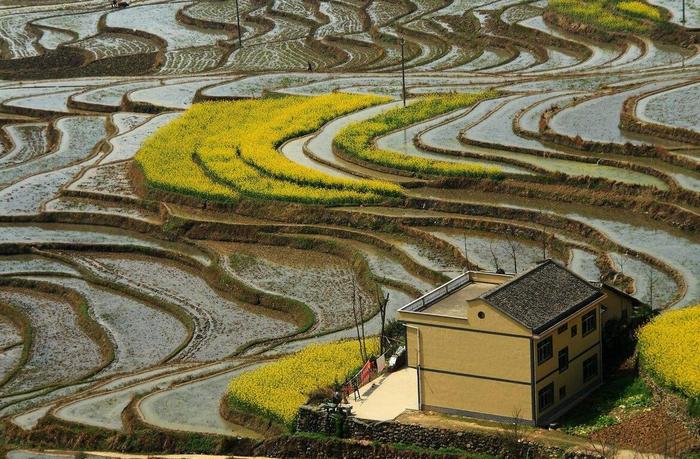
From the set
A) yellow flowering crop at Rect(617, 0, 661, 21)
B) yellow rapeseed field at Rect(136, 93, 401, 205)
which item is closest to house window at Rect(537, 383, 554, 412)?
yellow rapeseed field at Rect(136, 93, 401, 205)

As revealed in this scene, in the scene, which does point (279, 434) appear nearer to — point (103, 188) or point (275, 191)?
point (275, 191)

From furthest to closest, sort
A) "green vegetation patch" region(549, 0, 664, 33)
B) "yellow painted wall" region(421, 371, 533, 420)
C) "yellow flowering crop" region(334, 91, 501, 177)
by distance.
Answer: "green vegetation patch" region(549, 0, 664, 33) < "yellow flowering crop" region(334, 91, 501, 177) < "yellow painted wall" region(421, 371, 533, 420)

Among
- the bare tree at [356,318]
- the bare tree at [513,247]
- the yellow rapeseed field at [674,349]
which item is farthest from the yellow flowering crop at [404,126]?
the yellow rapeseed field at [674,349]

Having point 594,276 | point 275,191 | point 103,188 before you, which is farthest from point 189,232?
point 594,276

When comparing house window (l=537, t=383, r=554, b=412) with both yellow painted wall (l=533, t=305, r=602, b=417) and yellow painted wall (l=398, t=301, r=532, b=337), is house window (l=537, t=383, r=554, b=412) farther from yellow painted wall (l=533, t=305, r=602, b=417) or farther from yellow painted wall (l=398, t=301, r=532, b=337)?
yellow painted wall (l=398, t=301, r=532, b=337)

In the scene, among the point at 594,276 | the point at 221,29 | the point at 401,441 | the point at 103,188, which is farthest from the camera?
the point at 221,29

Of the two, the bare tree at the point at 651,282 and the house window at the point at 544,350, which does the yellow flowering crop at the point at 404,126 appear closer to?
the bare tree at the point at 651,282
